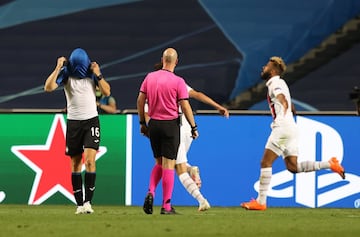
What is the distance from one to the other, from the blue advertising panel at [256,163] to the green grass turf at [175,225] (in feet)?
11.7

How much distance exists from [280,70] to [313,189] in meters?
2.92

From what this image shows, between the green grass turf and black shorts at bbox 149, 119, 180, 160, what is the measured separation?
0.77 meters

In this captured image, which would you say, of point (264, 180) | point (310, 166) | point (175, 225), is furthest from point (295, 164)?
point (175, 225)

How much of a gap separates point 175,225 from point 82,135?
2.76m

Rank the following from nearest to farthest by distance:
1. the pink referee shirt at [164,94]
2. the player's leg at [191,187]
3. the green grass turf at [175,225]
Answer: the green grass turf at [175,225] < the pink referee shirt at [164,94] < the player's leg at [191,187]

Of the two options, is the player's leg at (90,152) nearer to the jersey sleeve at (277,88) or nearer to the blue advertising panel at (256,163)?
the jersey sleeve at (277,88)

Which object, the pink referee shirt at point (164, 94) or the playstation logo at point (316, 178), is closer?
the pink referee shirt at point (164, 94)

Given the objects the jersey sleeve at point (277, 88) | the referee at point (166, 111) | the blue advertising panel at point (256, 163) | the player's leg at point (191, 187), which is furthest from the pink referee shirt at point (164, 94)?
the blue advertising panel at point (256, 163)

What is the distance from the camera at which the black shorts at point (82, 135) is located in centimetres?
1303

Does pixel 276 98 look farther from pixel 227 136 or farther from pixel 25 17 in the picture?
pixel 25 17

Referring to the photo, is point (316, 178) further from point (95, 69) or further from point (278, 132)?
point (95, 69)

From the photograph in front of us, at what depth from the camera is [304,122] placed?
661 inches

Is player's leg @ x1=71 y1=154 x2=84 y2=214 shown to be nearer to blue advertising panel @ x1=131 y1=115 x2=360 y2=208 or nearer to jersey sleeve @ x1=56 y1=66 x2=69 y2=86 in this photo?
jersey sleeve @ x1=56 y1=66 x2=69 y2=86

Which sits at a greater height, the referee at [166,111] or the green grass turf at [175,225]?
the referee at [166,111]
